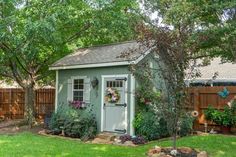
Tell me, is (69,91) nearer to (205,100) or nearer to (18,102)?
(205,100)

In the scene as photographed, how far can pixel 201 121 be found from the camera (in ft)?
51.3

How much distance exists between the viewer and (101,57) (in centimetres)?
1466

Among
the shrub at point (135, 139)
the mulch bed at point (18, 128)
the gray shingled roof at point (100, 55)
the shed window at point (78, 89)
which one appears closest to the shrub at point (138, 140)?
the shrub at point (135, 139)

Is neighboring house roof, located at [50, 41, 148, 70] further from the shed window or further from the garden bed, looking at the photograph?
the garden bed

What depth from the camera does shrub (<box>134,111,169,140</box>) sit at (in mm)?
12781

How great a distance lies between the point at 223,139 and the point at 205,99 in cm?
341

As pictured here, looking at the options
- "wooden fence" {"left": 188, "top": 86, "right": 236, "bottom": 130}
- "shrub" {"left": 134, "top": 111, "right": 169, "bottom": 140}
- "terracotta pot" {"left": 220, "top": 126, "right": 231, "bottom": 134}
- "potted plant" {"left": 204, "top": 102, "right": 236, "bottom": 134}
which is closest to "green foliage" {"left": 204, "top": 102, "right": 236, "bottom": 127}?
"potted plant" {"left": 204, "top": 102, "right": 236, "bottom": 134}

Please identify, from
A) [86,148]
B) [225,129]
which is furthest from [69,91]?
[225,129]

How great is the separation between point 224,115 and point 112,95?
15.2 ft

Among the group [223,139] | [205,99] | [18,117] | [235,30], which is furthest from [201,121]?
[18,117]

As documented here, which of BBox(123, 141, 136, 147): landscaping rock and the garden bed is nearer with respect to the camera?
the garden bed

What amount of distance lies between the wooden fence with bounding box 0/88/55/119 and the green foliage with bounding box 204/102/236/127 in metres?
9.88

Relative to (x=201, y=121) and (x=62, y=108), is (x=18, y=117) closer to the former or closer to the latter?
(x=62, y=108)

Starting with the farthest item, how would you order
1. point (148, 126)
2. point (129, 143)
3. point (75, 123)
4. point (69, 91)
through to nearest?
point (69, 91) → point (75, 123) → point (148, 126) → point (129, 143)
